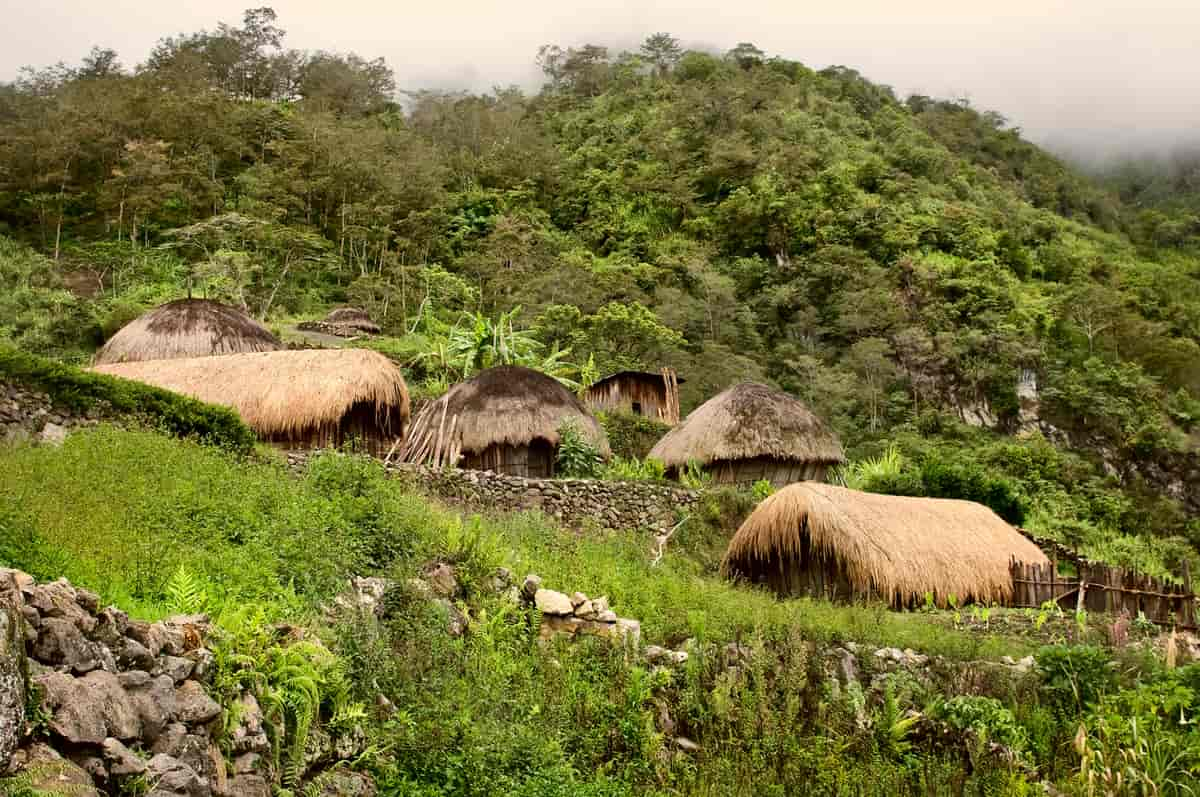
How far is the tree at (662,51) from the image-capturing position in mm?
75438

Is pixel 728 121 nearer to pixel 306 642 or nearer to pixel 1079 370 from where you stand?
pixel 1079 370

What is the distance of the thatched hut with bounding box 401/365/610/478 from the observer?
694 inches

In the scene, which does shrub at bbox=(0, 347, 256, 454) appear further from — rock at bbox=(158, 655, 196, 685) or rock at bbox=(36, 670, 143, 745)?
rock at bbox=(36, 670, 143, 745)

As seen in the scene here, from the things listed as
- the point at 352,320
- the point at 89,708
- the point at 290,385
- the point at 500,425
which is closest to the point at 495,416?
the point at 500,425

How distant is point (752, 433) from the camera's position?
776 inches

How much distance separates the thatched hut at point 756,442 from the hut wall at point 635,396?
7299mm

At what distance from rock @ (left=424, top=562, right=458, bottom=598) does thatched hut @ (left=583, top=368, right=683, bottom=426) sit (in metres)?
19.1

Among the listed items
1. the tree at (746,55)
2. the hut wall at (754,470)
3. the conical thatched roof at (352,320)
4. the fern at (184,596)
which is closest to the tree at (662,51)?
the tree at (746,55)

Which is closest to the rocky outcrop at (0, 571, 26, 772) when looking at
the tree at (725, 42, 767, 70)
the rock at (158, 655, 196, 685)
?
the rock at (158, 655, 196, 685)

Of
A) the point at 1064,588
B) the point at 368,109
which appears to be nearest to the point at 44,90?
the point at 368,109

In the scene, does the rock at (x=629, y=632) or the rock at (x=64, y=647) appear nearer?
the rock at (x=64, y=647)

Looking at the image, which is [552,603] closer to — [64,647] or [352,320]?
[64,647]

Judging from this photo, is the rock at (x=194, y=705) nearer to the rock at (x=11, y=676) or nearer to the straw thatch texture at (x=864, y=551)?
the rock at (x=11, y=676)

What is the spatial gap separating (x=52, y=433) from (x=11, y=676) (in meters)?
8.85
